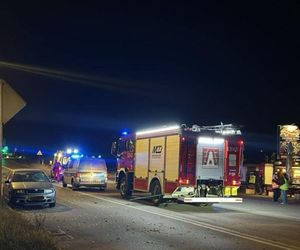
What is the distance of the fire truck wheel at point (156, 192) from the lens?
21441 mm

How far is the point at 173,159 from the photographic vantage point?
67.4 ft

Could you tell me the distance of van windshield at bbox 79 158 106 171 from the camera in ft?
95.4

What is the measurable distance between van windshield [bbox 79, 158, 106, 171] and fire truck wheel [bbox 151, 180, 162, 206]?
7631 mm

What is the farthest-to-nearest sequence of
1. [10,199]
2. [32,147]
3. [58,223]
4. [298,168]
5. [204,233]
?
[32,147] < [298,168] < [10,199] < [58,223] < [204,233]

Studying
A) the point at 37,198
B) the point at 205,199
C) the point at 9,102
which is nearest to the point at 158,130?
the point at 205,199

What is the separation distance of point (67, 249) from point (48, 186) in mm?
8828

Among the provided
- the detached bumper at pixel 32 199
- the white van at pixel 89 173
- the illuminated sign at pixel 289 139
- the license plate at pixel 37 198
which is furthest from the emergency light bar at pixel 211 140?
the illuminated sign at pixel 289 139

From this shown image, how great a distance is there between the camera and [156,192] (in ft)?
71.1

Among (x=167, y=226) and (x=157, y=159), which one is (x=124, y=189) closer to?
(x=157, y=159)

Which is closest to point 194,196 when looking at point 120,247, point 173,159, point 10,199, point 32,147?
point 173,159

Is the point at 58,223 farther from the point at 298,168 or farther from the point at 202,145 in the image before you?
the point at 298,168

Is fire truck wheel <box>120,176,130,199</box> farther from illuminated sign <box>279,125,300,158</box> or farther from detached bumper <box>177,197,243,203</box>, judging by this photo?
illuminated sign <box>279,125,300,158</box>

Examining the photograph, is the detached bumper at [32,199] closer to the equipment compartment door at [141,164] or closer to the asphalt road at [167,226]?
the asphalt road at [167,226]

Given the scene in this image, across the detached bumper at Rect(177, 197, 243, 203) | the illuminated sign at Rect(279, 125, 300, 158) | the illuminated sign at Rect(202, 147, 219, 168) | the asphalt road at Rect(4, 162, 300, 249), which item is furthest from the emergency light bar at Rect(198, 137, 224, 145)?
the illuminated sign at Rect(279, 125, 300, 158)
